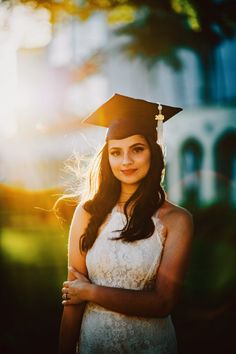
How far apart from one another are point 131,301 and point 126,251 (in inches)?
10.7

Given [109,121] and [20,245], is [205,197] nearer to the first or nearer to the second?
[20,245]

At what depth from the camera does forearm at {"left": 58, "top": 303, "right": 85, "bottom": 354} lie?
257cm

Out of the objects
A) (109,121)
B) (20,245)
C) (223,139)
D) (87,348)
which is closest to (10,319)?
(20,245)

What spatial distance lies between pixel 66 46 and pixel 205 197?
40.7 ft

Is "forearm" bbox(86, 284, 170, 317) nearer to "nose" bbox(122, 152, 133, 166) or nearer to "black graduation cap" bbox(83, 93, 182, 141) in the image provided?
"nose" bbox(122, 152, 133, 166)

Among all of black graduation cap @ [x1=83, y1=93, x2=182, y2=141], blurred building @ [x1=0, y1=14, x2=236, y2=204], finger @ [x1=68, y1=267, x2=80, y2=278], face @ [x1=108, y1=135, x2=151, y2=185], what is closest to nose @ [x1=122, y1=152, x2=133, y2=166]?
face @ [x1=108, y1=135, x2=151, y2=185]

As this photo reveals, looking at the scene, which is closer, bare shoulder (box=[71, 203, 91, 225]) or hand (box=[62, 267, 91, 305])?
hand (box=[62, 267, 91, 305])

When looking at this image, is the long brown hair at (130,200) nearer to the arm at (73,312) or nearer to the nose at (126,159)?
the arm at (73,312)

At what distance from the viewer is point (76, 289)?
2.48 meters

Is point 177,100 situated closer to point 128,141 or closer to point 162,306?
point 128,141

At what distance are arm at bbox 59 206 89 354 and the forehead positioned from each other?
484mm

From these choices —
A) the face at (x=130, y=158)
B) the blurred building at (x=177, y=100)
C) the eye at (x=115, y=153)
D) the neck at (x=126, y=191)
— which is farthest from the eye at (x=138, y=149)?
the blurred building at (x=177, y=100)

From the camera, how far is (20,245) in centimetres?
839

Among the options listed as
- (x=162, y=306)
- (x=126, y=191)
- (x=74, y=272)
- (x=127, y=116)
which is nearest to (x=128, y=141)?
(x=127, y=116)
